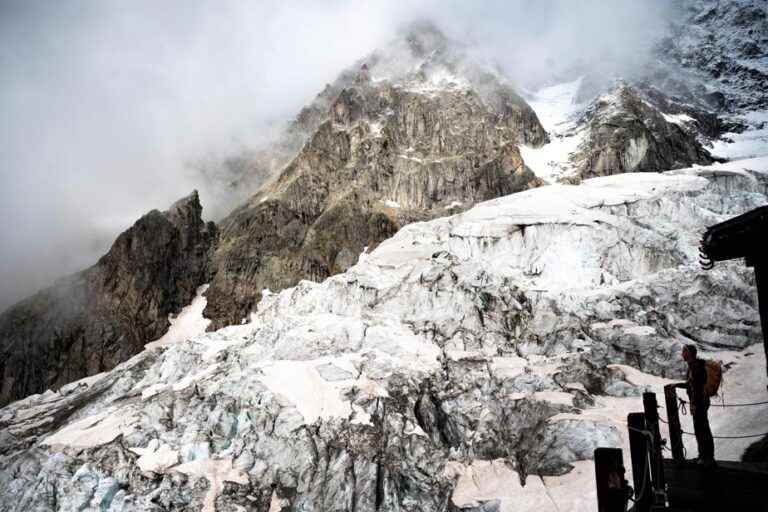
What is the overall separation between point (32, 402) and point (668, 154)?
104551 mm

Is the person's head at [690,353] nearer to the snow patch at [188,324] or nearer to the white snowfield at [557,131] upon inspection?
the white snowfield at [557,131]

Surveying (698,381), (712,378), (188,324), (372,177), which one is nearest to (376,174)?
(372,177)

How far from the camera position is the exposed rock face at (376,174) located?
9044 cm

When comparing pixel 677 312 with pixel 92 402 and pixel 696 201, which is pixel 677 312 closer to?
pixel 696 201

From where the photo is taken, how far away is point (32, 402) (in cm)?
6881

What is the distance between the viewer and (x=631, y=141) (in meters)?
90.0

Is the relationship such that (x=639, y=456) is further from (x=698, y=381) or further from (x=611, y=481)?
(x=698, y=381)

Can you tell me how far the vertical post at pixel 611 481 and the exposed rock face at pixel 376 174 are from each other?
79093 millimetres

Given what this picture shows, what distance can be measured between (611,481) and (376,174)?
93.4 meters

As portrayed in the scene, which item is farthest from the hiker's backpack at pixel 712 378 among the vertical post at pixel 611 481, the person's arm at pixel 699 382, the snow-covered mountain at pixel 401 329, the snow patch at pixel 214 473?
the snow patch at pixel 214 473

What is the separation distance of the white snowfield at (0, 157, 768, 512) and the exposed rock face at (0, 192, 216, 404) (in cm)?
2665

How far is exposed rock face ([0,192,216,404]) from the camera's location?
284ft

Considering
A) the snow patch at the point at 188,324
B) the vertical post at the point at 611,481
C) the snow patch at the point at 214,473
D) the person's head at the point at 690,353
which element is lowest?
the snow patch at the point at 214,473

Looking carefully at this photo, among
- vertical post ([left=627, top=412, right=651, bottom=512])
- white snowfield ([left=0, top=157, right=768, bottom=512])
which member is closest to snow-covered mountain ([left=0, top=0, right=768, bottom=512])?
white snowfield ([left=0, top=157, right=768, bottom=512])
